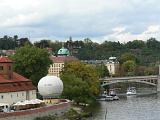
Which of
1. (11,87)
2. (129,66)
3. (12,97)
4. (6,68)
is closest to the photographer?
(12,97)

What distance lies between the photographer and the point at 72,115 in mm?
67812

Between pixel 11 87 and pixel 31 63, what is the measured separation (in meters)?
16.2

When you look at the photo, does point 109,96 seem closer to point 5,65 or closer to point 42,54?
point 42,54

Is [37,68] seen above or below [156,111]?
above

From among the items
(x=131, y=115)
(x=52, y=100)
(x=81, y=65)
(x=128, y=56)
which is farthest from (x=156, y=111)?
(x=128, y=56)

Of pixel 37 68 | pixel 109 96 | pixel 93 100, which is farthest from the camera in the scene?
pixel 109 96

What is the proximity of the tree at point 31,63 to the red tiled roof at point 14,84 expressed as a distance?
1113 cm

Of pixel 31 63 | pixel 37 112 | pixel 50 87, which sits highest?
pixel 31 63

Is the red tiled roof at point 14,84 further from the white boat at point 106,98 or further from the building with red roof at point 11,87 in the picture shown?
the white boat at point 106,98

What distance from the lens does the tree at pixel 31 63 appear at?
86562 mm

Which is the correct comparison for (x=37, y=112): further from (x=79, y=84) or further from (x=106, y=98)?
(x=106, y=98)

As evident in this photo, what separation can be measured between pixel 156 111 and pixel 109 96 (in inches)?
1097

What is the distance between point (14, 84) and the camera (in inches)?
2830

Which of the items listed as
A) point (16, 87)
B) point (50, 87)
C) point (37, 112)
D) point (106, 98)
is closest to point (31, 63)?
point (50, 87)
